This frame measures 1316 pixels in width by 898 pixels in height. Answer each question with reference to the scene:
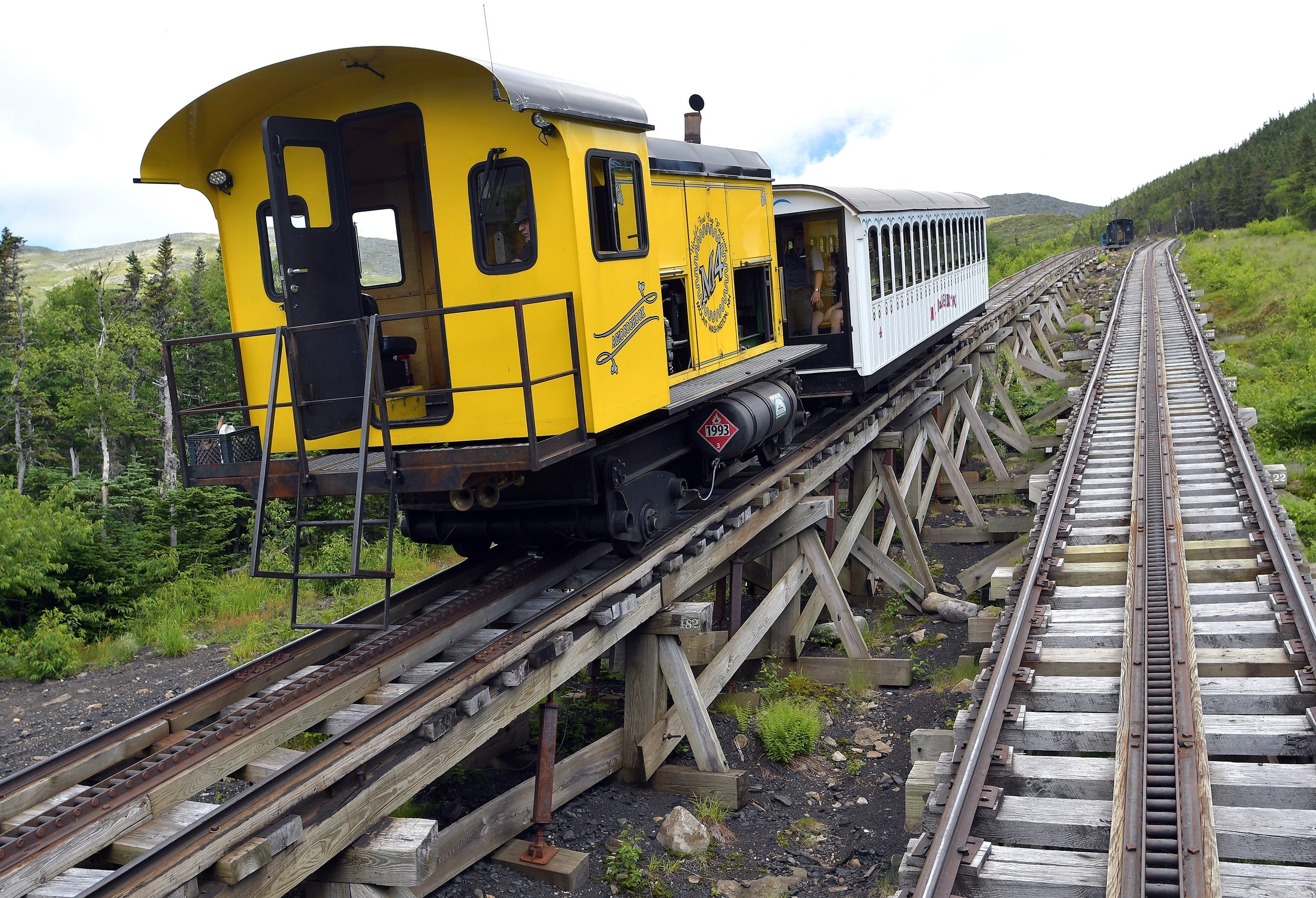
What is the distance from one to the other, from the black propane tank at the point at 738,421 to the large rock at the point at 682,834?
270 centimetres

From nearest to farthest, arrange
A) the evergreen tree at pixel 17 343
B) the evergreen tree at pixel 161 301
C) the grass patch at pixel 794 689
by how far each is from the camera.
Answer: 1. the grass patch at pixel 794 689
2. the evergreen tree at pixel 17 343
3. the evergreen tree at pixel 161 301

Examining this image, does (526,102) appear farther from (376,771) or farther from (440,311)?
(376,771)

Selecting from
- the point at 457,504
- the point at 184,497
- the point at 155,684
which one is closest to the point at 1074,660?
the point at 457,504

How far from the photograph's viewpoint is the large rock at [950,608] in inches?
444

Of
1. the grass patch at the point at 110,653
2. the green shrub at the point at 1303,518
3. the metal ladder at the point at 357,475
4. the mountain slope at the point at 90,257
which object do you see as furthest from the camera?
the mountain slope at the point at 90,257

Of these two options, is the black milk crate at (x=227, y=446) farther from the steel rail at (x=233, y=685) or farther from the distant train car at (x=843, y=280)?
the distant train car at (x=843, y=280)

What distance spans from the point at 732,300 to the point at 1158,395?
7819mm

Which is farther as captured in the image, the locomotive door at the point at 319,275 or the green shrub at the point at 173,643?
the green shrub at the point at 173,643

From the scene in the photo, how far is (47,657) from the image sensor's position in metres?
9.39

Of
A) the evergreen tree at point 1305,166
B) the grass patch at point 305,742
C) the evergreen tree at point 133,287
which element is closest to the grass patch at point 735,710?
the grass patch at point 305,742

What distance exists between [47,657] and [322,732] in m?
6.21

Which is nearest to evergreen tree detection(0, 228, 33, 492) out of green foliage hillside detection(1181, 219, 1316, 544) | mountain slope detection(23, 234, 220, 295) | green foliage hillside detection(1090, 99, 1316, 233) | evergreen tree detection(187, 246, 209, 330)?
evergreen tree detection(187, 246, 209, 330)

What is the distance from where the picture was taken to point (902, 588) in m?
11.6

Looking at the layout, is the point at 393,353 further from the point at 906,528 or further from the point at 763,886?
the point at 906,528
